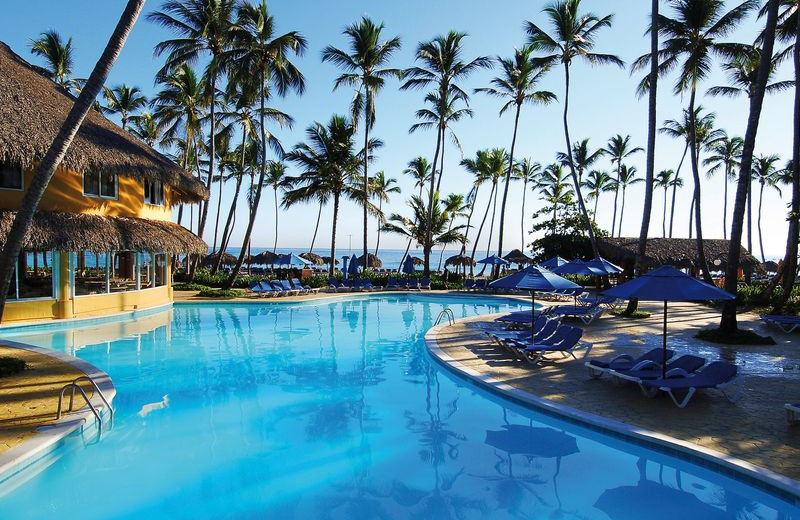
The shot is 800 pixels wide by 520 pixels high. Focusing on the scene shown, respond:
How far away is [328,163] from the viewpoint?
28.7 metres

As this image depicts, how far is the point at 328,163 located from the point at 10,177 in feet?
53.5

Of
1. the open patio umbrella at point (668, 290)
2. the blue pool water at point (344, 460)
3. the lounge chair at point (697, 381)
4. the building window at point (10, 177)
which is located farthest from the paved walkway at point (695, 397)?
the building window at point (10, 177)

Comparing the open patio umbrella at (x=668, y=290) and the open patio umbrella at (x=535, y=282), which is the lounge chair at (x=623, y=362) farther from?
the open patio umbrella at (x=535, y=282)

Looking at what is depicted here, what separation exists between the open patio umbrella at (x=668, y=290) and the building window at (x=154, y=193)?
16972 mm

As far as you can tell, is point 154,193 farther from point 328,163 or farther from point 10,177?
point 328,163

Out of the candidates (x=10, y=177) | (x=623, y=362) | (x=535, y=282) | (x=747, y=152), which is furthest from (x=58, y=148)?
(x=747, y=152)

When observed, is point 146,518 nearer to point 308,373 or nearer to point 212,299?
point 308,373

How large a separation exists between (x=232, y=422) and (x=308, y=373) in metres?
2.81

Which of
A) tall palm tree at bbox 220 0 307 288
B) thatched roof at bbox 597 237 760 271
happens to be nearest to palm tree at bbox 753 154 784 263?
thatched roof at bbox 597 237 760 271

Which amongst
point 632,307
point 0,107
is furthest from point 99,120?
point 632,307

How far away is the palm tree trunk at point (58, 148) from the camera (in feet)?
22.6

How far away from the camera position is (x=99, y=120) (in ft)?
60.4

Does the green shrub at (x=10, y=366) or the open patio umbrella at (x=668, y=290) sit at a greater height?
the open patio umbrella at (x=668, y=290)

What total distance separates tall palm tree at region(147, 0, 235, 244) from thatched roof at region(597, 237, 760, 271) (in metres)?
24.1
